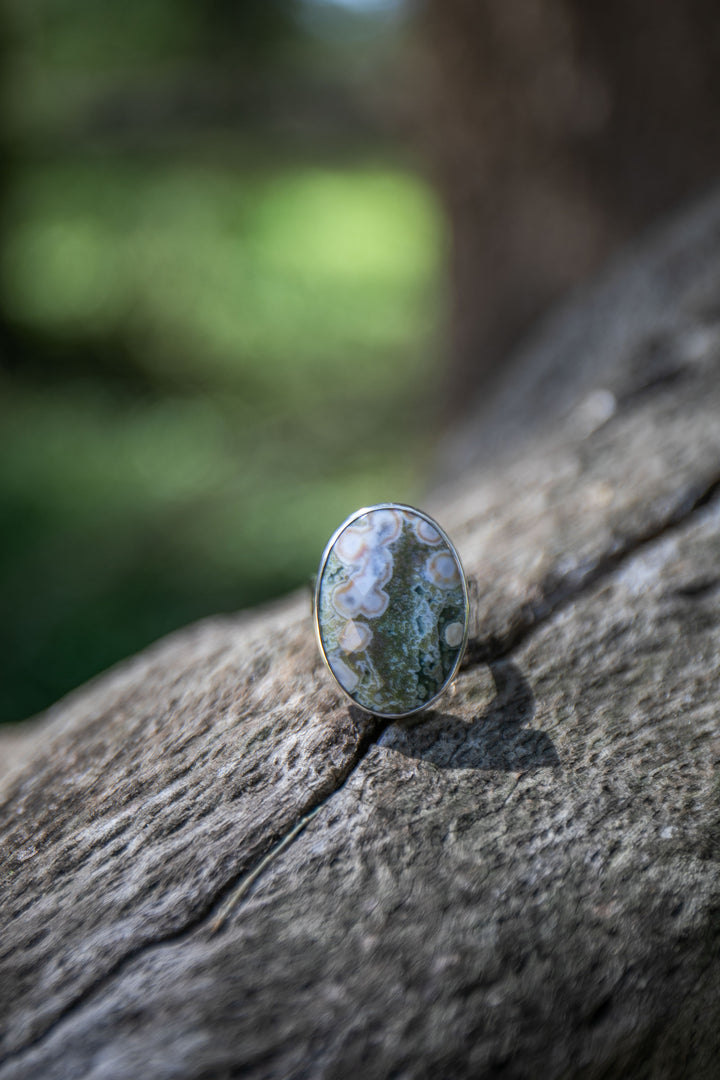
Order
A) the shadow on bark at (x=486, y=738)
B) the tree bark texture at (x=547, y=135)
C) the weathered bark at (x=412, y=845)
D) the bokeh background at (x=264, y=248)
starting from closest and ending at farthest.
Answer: the weathered bark at (x=412, y=845), the shadow on bark at (x=486, y=738), the tree bark texture at (x=547, y=135), the bokeh background at (x=264, y=248)

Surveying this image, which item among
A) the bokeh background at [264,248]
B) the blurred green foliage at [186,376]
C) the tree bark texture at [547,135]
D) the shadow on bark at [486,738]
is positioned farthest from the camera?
the blurred green foliage at [186,376]

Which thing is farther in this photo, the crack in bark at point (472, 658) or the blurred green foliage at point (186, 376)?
the blurred green foliage at point (186, 376)

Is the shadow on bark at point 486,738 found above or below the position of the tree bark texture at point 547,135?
below

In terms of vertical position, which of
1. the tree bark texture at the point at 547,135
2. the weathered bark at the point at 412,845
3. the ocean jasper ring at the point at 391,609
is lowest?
the weathered bark at the point at 412,845

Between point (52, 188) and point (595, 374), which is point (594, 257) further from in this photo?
point (52, 188)

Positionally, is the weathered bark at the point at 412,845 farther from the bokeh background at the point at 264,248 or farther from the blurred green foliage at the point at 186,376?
the blurred green foliage at the point at 186,376

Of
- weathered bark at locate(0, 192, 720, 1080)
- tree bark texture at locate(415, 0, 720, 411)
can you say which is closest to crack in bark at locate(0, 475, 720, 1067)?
weathered bark at locate(0, 192, 720, 1080)

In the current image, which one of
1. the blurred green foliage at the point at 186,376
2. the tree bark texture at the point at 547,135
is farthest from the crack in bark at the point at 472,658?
the blurred green foliage at the point at 186,376
